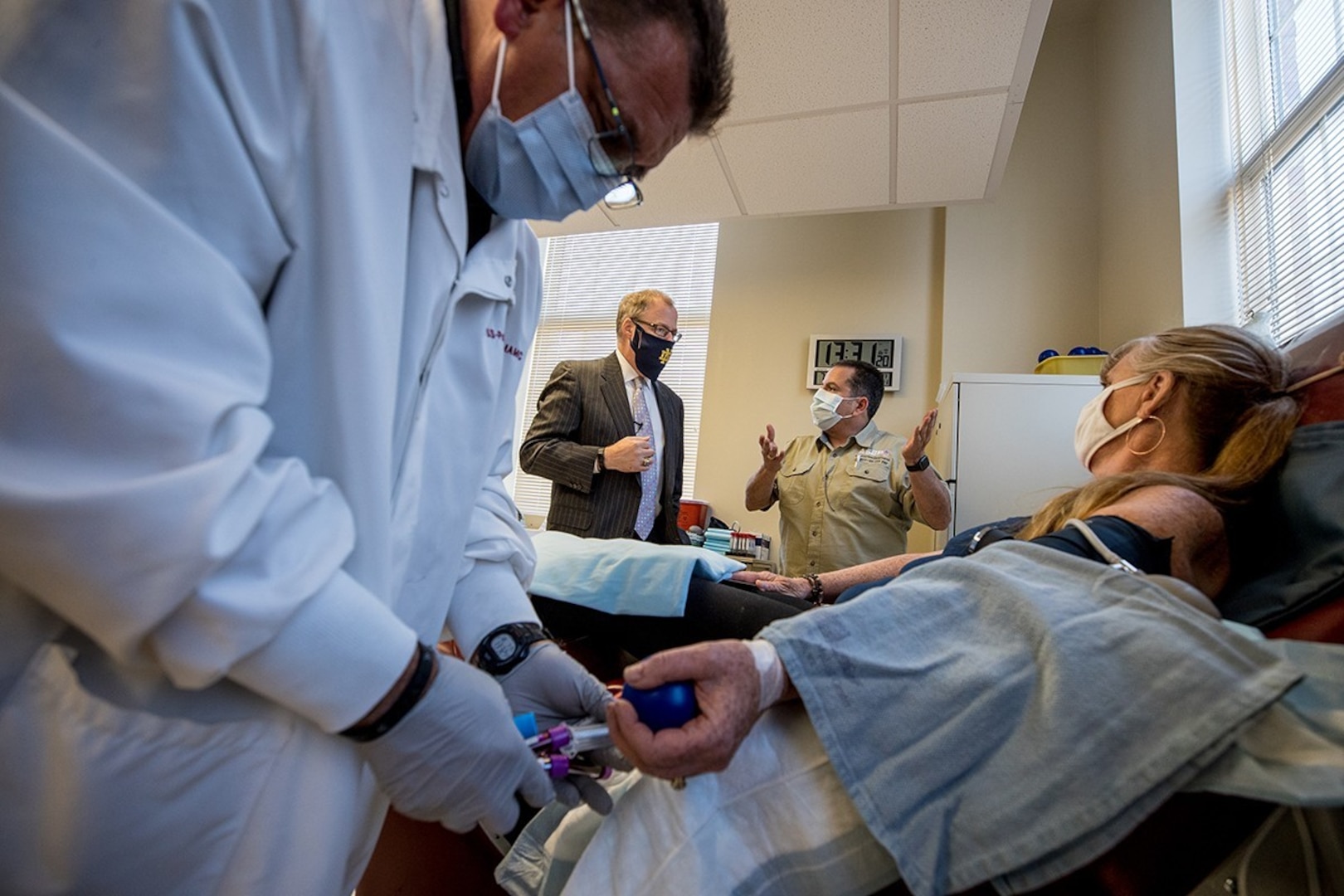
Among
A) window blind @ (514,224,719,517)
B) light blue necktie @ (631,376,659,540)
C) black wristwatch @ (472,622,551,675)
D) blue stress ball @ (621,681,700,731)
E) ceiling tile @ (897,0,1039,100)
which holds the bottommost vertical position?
black wristwatch @ (472,622,551,675)

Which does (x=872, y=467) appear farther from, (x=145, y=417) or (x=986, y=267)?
(x=145, y=417)

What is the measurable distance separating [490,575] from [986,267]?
9.76 feet

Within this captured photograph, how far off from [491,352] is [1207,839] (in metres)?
0.80

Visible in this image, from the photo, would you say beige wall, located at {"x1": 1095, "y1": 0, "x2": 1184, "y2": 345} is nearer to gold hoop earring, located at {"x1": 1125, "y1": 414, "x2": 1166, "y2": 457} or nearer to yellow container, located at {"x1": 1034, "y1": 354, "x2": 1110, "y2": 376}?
yellow container, located at {"x1": 1034, "y1": 354, "x2": 1110, "y2": 376}

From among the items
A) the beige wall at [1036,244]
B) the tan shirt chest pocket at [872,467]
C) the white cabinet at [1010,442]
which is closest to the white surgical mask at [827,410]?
the tan shirt chest pocket at [872,467]

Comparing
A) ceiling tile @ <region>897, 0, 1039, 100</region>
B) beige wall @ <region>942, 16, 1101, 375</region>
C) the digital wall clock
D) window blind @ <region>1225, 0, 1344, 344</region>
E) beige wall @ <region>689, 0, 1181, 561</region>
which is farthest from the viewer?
the digital wall clock

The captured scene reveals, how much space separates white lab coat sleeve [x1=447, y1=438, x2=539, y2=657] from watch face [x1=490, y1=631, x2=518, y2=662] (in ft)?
0.06

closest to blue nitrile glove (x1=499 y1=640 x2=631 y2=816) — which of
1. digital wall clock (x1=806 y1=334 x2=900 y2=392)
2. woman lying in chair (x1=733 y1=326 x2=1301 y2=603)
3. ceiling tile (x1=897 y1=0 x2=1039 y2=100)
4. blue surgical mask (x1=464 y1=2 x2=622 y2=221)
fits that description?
woman lying in chair (x1=733 y1=326 x2=1301 y2=603)

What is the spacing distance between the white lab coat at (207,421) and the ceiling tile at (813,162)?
2030 millimetres

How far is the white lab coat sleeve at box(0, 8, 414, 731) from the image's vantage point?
358 millimetres

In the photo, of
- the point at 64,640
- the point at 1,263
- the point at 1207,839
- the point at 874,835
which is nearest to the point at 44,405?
the point at 1,263

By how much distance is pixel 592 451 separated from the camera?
6.78ft

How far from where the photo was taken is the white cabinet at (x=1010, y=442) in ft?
7.20

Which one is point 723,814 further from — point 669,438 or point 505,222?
point 669,438
